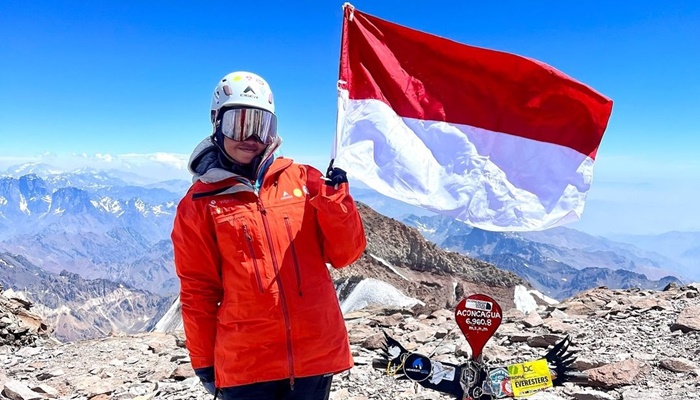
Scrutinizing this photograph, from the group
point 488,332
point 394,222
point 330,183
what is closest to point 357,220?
point 330,183

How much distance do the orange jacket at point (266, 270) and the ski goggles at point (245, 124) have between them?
29cm

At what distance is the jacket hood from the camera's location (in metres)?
3.64

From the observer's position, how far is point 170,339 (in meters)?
12.3

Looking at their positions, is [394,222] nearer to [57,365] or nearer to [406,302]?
[406,302]

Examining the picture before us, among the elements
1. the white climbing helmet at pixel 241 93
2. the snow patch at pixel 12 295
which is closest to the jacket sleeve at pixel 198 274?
the white climbing helmet at pixel 241 93

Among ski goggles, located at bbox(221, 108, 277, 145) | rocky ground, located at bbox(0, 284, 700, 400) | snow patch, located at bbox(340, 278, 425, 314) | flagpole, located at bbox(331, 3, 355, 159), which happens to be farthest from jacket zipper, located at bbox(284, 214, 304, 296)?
snow patch, located at bbox(340, 278, 425, 314)

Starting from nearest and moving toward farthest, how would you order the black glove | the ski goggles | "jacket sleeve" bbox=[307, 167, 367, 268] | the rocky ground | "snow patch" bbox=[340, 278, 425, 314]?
"jacket sleeve" bbox=[307, 167, 367, 268] → the black glove → the ski goggles → the rocky ground → "snow patch" bbox=[340, 278, 425, 314]

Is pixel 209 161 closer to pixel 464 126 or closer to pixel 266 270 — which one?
pixel 266 270

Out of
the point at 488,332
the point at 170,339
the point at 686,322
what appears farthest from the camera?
the point at 170,339

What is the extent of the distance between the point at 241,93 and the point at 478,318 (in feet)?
8.09

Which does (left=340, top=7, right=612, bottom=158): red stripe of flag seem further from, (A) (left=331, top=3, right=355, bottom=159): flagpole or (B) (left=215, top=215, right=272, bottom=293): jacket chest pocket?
(B) (left=215, top=215, right=272, bottom=293): jacket chest pocket

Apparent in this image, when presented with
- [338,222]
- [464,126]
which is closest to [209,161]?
[338,222]

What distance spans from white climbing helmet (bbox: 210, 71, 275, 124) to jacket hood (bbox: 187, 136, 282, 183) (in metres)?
0.21

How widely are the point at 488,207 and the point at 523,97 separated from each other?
1253mm
